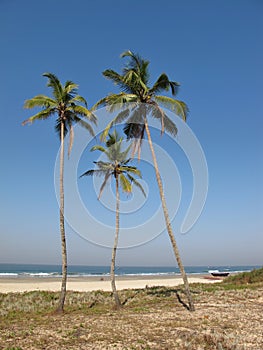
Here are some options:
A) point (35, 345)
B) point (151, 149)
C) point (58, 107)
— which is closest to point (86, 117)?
point (58, 107)

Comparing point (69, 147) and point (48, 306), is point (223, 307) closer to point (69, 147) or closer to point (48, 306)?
point (48, 306)

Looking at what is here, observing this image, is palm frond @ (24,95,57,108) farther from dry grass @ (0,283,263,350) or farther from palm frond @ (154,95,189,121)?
dry grass @ (0,283,263,350)

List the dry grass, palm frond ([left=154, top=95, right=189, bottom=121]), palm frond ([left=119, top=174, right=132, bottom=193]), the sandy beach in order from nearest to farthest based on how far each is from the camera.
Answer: the dry grass → palm frond ([left=154, top=95, right=189, bottom=121]) → palm frond ([left=119, top=174, right=132, bottom=193]) → the sandy beach

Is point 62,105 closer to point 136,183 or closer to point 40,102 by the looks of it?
point 40,102

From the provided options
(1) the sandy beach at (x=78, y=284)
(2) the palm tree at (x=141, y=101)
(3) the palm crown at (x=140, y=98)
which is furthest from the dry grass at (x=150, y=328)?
(1) the sandy beach at (x=78, y=284)

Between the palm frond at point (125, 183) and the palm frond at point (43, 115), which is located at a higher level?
the palm frond at point (43, 115)

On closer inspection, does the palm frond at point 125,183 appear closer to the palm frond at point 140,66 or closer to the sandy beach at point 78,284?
the palm frond at point 140,66

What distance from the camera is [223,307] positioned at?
1418 centimetres

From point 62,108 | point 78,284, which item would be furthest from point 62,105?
point 78,284

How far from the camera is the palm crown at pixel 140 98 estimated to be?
1534 centimetres

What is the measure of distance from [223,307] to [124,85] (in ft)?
38.5

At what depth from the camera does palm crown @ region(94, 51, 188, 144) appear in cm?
1534

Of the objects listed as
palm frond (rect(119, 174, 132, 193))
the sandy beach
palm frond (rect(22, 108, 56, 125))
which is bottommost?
the sandy beach

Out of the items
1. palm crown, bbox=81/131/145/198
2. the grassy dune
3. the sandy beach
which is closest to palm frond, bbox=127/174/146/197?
palm crown, bbox=81/131/145/198
